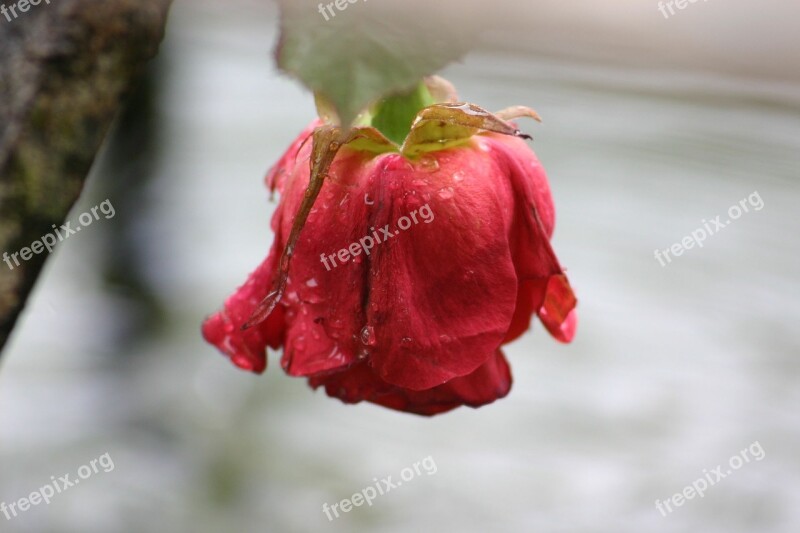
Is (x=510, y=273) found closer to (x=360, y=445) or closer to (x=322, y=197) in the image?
(x=322, y=197)

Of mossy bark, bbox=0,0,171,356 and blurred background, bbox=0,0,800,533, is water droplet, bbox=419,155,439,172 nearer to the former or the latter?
mossy bark, bbox=0,0,171,356

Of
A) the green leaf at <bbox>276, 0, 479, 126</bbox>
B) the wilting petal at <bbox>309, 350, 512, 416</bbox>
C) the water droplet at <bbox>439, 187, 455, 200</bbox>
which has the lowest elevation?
the wilting petal at <bbox>309, 350, 512, 416</bbox>

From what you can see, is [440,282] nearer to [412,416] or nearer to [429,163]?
[429,163]

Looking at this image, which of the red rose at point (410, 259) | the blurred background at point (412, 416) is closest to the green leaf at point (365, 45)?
the red rose at point (410, 259)

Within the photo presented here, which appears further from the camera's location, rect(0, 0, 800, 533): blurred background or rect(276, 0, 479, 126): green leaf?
rect(0, 0, 800, 533): blurred background

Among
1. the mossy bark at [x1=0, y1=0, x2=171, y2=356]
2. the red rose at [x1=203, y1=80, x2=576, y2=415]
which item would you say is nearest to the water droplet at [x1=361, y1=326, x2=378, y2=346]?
the red rose at [x1=203, y1=80, x2=576, y2=415]

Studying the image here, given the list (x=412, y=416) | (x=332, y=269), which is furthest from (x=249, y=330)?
(x=412, y=416)
